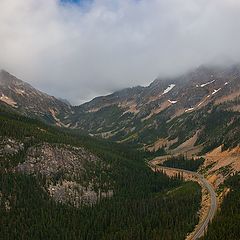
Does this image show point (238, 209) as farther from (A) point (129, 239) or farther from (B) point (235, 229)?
(A) point (129, 239)

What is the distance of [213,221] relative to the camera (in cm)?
19300

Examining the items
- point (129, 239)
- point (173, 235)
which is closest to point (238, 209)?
point (173, 235)

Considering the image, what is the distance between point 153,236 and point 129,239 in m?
10.9

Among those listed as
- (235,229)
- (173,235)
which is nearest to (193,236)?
(173,235)

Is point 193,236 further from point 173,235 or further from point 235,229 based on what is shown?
point 235,229

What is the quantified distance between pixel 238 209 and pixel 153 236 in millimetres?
39637

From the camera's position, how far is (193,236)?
192125 mm

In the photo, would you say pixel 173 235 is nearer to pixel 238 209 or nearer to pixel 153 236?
pixel 153 236

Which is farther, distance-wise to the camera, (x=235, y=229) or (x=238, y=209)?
(x=238, y=209)

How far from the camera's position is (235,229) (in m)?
176

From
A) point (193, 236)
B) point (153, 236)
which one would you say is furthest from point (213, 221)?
point (153, 236)

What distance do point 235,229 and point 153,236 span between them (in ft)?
124

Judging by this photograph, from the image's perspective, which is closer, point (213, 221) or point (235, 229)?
point (235, 229)

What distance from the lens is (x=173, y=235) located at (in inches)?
7564
